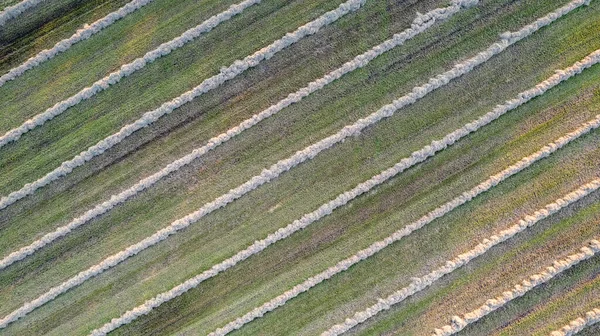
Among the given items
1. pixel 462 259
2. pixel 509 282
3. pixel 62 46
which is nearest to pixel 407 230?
pixel 462 259

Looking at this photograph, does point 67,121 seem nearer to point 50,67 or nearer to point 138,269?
point 50,67

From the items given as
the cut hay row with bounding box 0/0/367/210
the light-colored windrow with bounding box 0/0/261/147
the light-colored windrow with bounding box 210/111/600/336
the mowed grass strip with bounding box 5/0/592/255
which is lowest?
the light-colored windrow with bounding box 210/111/600/336

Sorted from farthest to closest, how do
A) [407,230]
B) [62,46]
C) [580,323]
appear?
[62,46] → [407,230] → [580,323]

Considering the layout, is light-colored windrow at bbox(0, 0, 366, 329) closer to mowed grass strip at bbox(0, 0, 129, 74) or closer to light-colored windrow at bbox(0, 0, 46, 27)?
mowed grass strip at bbox(0, 0, 129, 74)

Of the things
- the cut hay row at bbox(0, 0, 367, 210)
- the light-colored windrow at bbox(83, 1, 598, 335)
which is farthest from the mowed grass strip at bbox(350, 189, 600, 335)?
the cut hay row at bbox(0, 0, 367, 210)

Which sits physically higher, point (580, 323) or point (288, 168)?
point (288, 168)

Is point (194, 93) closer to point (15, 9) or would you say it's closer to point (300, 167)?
point (300, 167)

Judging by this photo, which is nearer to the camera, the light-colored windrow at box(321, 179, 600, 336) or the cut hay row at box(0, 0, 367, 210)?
the light-colored windrow at box(321, 179, 600, 336)
